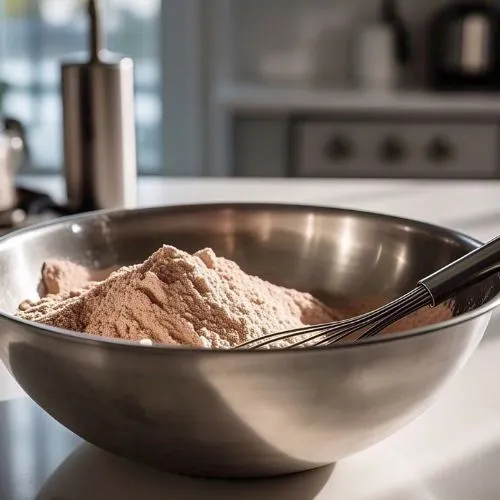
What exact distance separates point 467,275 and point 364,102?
1680 millimetres

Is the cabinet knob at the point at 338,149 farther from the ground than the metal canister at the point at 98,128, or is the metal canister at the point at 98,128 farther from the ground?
the metal canister at the point at 98,128

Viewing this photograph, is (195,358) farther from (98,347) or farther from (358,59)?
(358,59)

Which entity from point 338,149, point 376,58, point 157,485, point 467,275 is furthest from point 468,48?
point 157,485

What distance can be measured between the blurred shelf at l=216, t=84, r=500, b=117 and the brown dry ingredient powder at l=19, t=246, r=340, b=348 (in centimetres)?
164

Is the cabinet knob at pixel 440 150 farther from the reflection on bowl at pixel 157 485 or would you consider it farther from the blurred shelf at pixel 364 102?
the reflection on bowl at pixel 157 485

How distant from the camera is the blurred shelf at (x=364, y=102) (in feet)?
7.17

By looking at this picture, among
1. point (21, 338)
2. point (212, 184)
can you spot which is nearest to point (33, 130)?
point (212, 184)

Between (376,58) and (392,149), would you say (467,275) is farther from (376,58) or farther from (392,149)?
(376,58)

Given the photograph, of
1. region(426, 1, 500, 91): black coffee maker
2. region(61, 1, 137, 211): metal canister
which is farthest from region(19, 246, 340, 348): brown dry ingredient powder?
region(426, 1, 500, 91): black coffee maker

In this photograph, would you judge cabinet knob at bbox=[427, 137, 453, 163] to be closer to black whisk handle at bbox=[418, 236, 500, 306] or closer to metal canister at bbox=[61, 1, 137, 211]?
metal canister at bbox=[61, 1, 137, 211]

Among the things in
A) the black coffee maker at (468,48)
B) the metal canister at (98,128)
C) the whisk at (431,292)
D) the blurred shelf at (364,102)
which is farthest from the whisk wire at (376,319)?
the black coffee maker at (468,48)

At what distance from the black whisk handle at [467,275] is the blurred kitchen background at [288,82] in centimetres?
168

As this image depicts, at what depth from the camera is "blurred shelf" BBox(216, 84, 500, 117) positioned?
2.19m

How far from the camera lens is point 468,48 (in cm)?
229
